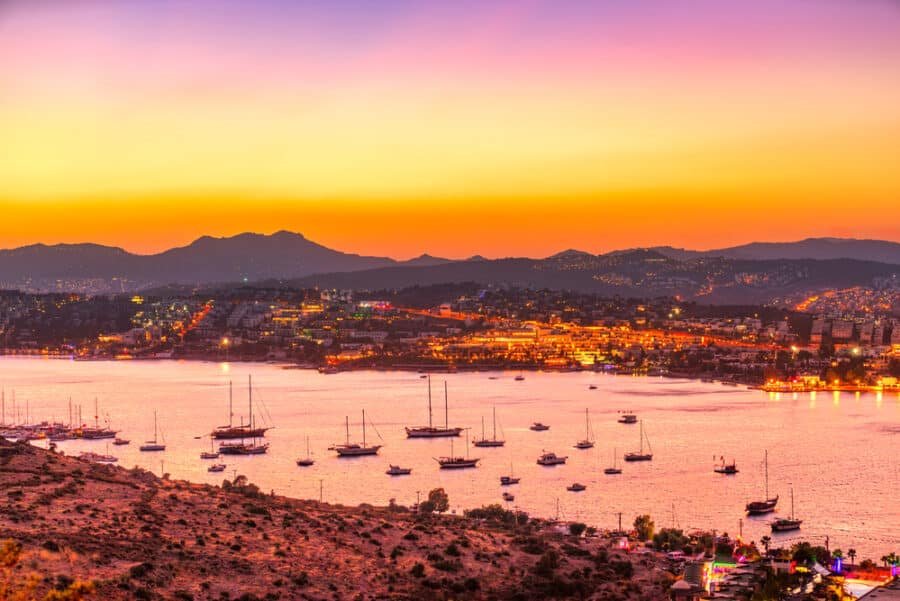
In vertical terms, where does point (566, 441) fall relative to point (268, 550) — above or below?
below

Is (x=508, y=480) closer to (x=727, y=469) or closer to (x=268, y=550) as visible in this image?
(x=727, y=469)

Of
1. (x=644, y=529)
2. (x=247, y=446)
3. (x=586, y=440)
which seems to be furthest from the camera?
(x=586, y=440)

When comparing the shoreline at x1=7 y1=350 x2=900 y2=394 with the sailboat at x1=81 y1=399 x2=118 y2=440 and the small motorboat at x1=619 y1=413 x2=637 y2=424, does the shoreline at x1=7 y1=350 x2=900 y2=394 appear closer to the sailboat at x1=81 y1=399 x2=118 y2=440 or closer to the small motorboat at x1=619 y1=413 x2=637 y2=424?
the small motorboat at x1=619 y1=413 x2=637 y2=424

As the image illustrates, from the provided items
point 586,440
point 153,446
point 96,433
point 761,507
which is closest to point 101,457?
point 153,446

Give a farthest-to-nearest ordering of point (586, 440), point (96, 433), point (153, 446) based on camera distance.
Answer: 1. point (96, 433)
2. point (586, 440)
3. point (153, 446)

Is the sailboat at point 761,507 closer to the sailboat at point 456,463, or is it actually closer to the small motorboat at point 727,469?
the small motorboat at point 727,469

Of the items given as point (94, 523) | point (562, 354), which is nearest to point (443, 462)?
point (94, 523)

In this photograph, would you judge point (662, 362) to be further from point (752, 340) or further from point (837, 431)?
point (837, 431)

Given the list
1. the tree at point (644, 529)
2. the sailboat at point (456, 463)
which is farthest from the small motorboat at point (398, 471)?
the tree at point (644, 529)
